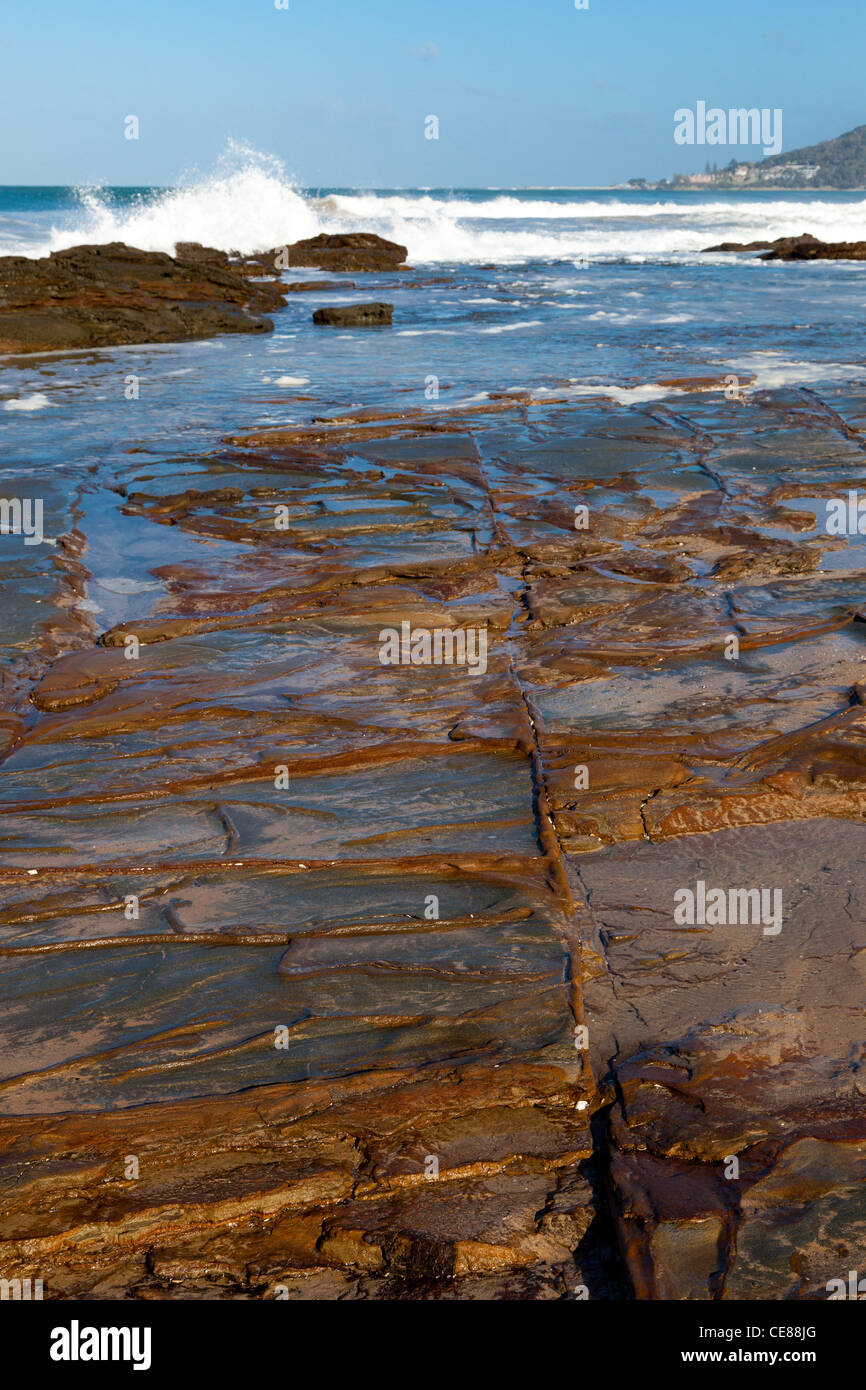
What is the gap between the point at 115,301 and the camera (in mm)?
19125

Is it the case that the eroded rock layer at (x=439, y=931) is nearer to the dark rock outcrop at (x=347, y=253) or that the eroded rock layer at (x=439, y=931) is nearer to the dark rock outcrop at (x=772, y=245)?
the dark rock outcrop at (x=347, y=253)

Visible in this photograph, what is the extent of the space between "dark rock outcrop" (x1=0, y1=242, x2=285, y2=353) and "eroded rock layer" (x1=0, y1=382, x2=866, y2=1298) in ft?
41.2

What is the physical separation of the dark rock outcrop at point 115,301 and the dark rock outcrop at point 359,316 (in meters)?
1.07

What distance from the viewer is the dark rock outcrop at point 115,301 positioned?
17922 millimetres

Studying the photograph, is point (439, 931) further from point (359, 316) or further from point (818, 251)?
point (818, 251)

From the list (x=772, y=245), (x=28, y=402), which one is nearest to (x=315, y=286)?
(x=28, y=402)

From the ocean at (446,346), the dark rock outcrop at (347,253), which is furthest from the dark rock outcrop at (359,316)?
the dark rock outcrop at (347,253)

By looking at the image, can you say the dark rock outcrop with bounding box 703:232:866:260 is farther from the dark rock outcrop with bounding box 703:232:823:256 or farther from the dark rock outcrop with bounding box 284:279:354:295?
the dark rock outcrop with bounding box 284:279:354:295

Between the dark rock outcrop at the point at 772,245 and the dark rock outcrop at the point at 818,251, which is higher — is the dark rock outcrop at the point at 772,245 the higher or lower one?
the higher one

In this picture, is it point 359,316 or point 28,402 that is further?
point 359,316

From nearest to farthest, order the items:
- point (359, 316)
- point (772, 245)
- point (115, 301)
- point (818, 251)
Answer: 1. point (115, 301)
2. point (359, 316)
3. point (818, 251)
4. point (772, 245)

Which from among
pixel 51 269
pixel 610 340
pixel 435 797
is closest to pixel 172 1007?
pixel 435 797

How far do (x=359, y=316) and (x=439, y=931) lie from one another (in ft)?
57.7
